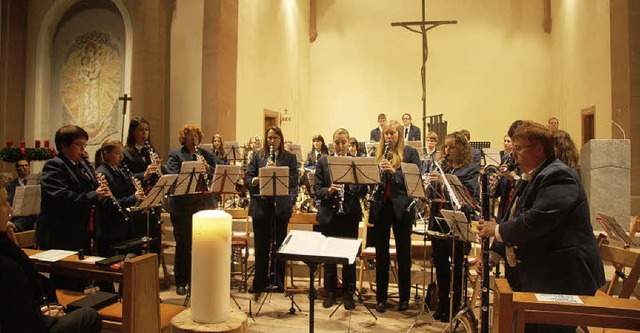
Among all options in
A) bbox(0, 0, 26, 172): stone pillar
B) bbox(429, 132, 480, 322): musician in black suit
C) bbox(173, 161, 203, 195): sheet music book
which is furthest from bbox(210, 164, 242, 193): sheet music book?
bbox(0, 0, 26, 172): stone pillar

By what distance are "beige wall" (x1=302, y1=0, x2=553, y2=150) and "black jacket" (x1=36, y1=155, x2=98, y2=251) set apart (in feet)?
39.0

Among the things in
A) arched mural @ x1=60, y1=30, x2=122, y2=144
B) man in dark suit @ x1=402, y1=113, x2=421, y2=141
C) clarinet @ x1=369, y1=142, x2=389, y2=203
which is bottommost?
clarinet @ x1=369, y1=142, x2=389, y2=203

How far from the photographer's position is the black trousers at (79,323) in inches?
106

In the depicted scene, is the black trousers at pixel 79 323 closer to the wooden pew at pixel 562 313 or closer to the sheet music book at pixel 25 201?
the wooden pew at pixel 562 313

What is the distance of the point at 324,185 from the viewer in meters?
5.59

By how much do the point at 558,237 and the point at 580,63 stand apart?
1086cm

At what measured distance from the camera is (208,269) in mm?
1769

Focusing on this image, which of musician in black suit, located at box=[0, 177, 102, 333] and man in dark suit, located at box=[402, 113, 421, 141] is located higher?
man in dark suit, located at box=[402, 113, 421, 141]

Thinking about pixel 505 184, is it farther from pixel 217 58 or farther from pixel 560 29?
pixel 560 29

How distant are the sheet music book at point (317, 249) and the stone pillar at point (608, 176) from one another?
4812mm

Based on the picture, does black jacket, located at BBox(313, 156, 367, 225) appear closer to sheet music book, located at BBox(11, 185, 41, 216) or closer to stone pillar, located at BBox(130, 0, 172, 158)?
sheet music book, located at BBox(11, 185, 41, 216)

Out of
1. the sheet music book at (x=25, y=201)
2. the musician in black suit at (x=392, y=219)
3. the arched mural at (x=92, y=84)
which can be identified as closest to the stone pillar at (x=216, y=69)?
the arched mural at (x=92, y=84)

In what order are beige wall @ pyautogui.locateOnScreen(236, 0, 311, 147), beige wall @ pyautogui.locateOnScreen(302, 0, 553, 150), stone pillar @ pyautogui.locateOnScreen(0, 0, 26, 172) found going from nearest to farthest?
1. stone pillar @ pyautogui.locateOnScreen(0, 0, 26, 172)
2. beige wall @ pyautogui.locateOnScreen(236, 0, 311, 147)
3. beige wall @ pyautogui.locateOnScreen(302, 0, 553, 150)

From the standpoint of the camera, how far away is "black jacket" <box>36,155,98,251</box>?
13.6ft
